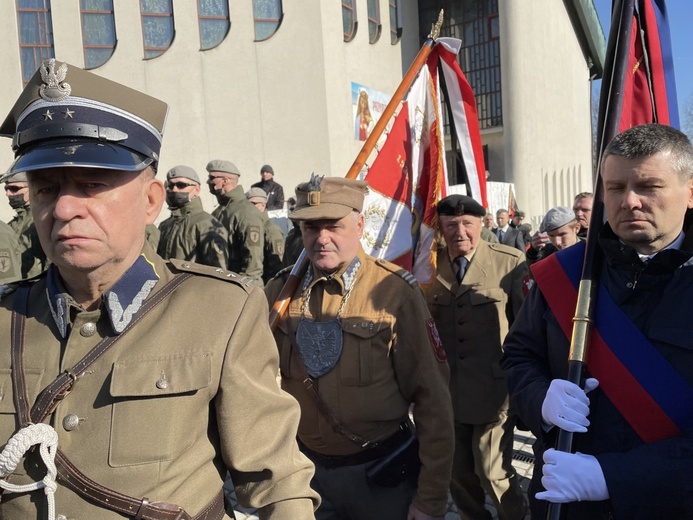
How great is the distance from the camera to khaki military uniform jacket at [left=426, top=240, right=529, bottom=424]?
12.0 ft

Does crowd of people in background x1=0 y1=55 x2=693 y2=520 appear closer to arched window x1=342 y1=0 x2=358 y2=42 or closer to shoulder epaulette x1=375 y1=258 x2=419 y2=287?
shoulder epaulette x1=375 y1=258 x2=419 y2=287

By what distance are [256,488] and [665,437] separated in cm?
129

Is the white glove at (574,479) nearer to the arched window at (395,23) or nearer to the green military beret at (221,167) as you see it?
the green military beret at (221,167)

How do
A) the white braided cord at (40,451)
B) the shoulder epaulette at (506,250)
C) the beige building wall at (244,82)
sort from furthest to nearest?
the beige building wall at (244,82) < the shoulder epaulette at (506,250) < the white braided cord at (40,451)

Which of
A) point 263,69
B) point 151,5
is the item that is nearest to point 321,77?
point 263,69

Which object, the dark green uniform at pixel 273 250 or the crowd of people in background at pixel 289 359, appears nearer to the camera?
the crowd of people in background at pixel 289 359

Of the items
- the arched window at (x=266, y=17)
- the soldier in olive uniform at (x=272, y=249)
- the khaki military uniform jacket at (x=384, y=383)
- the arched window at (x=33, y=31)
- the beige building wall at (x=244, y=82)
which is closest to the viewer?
the khaki military uniform jacket at (x=384, y=383)

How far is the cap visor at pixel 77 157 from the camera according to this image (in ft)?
4.26

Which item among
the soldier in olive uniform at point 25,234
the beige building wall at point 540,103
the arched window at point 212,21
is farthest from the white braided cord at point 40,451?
the beige building wall at point 540,103

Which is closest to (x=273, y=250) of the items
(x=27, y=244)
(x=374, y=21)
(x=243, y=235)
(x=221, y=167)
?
(x=243, y=235)

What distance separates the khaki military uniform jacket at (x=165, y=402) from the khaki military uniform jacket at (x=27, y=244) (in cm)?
608

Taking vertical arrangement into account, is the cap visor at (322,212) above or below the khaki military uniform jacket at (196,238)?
above

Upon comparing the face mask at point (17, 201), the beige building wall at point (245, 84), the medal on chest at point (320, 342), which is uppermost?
the beige building wall at point (245, 84)

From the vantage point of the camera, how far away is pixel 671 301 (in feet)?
6.25
